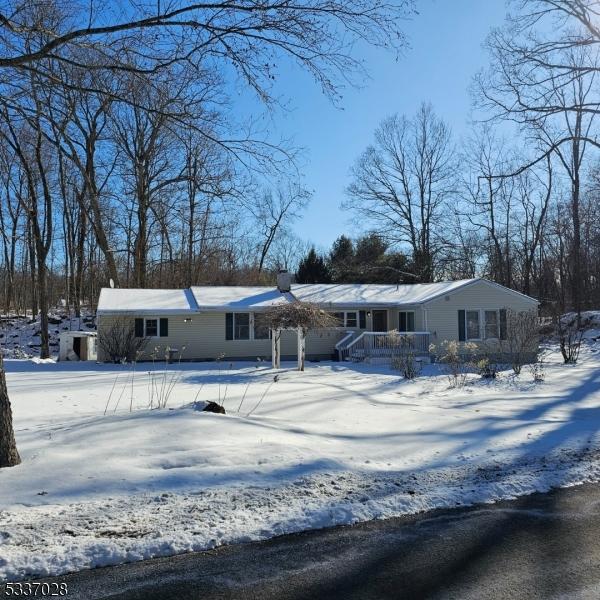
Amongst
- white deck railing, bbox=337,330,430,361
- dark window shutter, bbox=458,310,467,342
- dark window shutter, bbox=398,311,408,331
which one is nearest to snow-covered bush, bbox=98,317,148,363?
white deck railing, bbox=337,330,430,361

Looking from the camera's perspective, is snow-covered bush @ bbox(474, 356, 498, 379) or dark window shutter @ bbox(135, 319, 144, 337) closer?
snow-covered bush @ bbox(474, 356, 498, 379)

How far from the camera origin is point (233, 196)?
7547mm

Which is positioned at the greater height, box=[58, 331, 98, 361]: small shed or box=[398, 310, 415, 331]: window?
box=[398, 310, 415, 331]: window

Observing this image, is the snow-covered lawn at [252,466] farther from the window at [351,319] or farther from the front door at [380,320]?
the front door at [380,320]

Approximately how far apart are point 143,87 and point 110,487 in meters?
4.96

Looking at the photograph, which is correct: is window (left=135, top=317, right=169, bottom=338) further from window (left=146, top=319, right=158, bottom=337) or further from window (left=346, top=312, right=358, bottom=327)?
window (left=346, top=312, right=358, bottom=327)

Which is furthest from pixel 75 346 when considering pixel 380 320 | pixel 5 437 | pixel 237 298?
pixel 5 437

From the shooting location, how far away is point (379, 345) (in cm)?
2338

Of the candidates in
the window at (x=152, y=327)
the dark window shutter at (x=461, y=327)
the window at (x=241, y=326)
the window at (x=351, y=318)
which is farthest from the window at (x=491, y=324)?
the window at (x=152, y=327)

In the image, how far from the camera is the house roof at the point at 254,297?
23.8m

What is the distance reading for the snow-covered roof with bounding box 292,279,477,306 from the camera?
25.6 m

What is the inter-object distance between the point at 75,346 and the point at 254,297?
8579 millimetres

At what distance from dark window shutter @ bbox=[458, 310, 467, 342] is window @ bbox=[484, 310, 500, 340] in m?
1.15

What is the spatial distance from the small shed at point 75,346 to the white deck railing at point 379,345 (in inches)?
455
